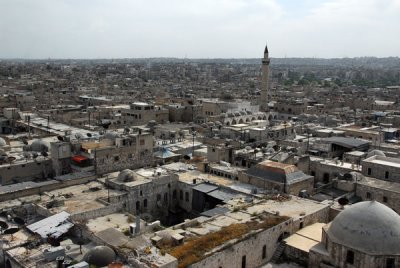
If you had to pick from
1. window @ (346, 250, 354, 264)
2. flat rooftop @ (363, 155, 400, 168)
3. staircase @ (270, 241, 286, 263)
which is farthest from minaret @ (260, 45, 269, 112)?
window @ (346, 250, 354, 264)

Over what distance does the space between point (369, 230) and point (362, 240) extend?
638 millimetres

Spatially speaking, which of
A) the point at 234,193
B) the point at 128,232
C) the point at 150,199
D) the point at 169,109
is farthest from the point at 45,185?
the point at 169,109

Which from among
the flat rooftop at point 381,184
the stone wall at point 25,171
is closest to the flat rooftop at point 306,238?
the flat rooftop at point 381,184

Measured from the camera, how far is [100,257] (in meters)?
20.3

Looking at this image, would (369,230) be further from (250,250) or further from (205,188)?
(205,188)

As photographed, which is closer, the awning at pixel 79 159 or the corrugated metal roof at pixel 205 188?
the corrugated metal roof at pixel 205 188

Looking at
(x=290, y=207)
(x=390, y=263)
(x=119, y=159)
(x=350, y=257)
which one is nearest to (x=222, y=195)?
(x=290, y=207)

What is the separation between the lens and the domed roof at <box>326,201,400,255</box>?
21969 millimetres

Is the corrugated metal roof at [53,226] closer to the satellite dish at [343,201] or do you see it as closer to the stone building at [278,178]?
the stone building at [278,178]

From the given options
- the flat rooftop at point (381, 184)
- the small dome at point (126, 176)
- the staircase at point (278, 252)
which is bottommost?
the staircase at point (278, 252)

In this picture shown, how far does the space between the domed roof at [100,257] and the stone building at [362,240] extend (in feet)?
36.4

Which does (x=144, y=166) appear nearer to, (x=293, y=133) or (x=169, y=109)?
(x=293, y=133)

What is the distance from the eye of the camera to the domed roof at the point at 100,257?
2020cm

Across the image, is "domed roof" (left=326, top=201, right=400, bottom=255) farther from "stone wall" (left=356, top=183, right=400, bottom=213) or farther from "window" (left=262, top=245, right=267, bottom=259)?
"stone wall" (left=356, top=183, right=400, bottom=213)
